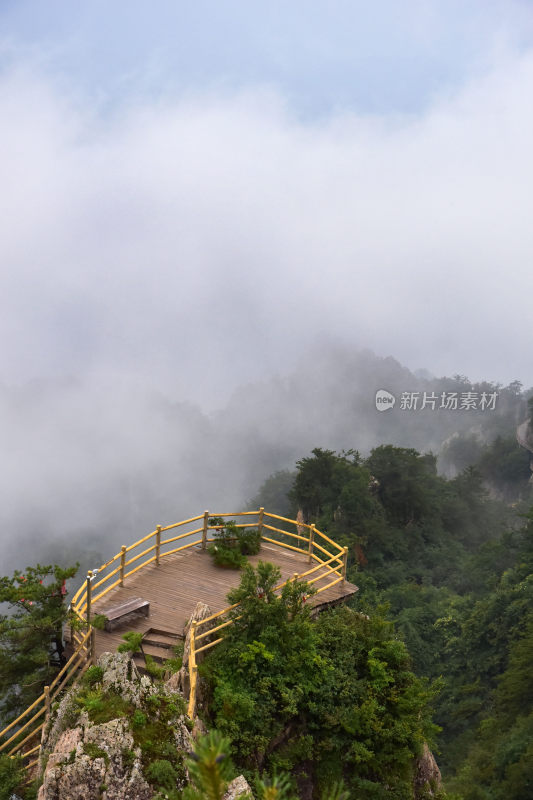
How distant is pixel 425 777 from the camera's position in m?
13.6

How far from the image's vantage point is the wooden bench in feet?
43.1

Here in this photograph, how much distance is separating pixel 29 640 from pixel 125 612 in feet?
6.24

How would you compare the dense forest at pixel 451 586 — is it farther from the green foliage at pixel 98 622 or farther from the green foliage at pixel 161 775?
the green foliage at pixel 161 775

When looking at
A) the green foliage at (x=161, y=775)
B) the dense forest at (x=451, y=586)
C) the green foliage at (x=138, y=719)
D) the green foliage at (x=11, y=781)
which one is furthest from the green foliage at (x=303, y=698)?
the green foliage at (x=11, y=781)

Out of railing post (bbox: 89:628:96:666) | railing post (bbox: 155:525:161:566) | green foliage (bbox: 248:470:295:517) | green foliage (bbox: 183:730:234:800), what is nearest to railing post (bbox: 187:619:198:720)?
railing post (bbox: 89:628:96:666)

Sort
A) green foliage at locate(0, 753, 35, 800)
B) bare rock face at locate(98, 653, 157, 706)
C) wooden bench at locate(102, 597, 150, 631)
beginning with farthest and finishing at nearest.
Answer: wooden bench at locate(102, 597, 150, 631) < green foliage at locate(0, 753, 35, 800) < bare rock face at locate(98, 653, 157, 706)

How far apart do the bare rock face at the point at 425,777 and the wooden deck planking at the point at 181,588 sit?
3647 mm

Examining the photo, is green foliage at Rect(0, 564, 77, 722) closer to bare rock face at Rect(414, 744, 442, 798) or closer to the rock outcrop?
the rock outcrop

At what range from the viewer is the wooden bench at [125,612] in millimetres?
13133

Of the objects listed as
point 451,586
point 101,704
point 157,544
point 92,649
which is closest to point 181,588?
point 157,544

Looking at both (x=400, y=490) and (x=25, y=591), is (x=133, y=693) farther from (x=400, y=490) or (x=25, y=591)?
(x=400, y=490)

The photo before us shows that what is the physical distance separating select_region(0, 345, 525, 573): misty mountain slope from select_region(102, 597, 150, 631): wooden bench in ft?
344

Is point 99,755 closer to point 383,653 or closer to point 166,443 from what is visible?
point 383,653

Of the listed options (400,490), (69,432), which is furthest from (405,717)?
(69,432)
